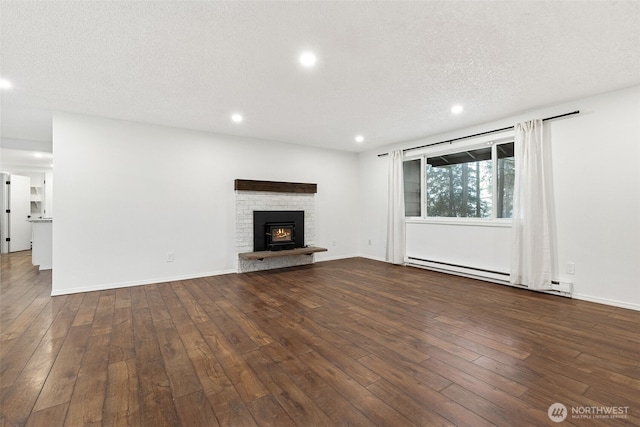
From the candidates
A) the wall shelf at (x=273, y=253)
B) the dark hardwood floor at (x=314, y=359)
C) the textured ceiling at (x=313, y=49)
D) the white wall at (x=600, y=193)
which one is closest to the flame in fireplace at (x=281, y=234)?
the wall shelf at (x=273, y=253)

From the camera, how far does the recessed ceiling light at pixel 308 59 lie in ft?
8.16

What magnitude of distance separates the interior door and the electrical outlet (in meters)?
12.1

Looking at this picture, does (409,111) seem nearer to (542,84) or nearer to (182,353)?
(542,84)

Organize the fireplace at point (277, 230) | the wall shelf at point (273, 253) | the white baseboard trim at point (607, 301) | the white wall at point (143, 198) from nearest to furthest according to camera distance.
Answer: the white baseboard trim at point (607, 301) < the white wall at point (143, 198) < the wall shelf at point (273, 253) < the fireplace at point (277, 230)

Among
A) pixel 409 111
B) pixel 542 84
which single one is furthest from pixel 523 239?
pixel 409 111

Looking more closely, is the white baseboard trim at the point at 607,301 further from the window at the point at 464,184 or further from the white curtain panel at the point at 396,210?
the white curtain panel at the point at 396,210

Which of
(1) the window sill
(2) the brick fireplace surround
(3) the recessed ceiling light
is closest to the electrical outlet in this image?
(1) the window sill

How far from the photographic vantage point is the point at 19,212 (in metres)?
7.94

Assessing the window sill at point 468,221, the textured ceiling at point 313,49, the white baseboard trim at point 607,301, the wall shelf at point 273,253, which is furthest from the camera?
the wall shelf at point 273,253

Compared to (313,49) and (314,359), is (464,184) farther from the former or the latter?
(314,359)

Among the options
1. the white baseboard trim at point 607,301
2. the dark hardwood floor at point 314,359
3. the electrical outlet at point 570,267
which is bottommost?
the dark hardwood floor at point 314,359

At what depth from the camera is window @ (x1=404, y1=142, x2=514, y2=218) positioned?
4.40 metres

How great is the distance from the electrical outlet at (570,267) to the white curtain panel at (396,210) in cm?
256

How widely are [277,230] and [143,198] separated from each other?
2244mm
